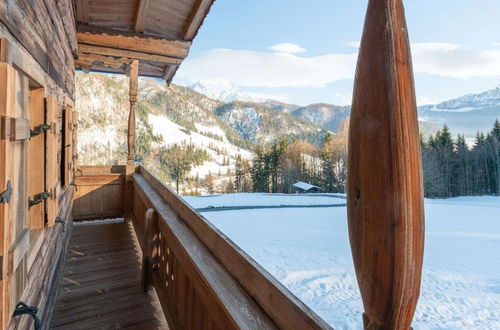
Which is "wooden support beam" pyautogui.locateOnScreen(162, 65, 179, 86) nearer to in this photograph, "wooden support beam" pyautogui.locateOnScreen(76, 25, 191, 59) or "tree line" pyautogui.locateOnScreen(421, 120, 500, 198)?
"wooden support beam" pyautogui.locateOnScreen(76, 25, 191, 59)

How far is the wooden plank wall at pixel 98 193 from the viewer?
5328 mm

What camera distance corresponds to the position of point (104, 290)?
306 centimetres

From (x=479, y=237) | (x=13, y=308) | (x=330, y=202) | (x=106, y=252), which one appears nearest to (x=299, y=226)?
(x=330, y=202)

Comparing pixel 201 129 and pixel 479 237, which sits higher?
pixel 201 129

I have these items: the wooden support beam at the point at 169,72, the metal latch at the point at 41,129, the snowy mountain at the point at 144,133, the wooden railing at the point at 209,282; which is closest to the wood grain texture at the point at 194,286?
the wooden railing at the point at 209,282

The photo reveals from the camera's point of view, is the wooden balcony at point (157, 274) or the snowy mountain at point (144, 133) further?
the snowy mountain at point (144, 133)

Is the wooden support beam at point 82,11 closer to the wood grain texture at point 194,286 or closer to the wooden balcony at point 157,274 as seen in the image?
the wooden balcony at point 157,274

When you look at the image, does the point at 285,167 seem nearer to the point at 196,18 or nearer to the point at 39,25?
the point at 196,18

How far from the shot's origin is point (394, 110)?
0.42m

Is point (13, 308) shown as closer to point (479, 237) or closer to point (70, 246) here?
point (70, 246)

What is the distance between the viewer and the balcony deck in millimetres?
2549

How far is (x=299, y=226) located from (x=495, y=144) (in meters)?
22.2

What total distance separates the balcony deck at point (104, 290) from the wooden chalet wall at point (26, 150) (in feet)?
0.74

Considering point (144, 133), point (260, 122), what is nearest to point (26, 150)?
point (144, 133)
